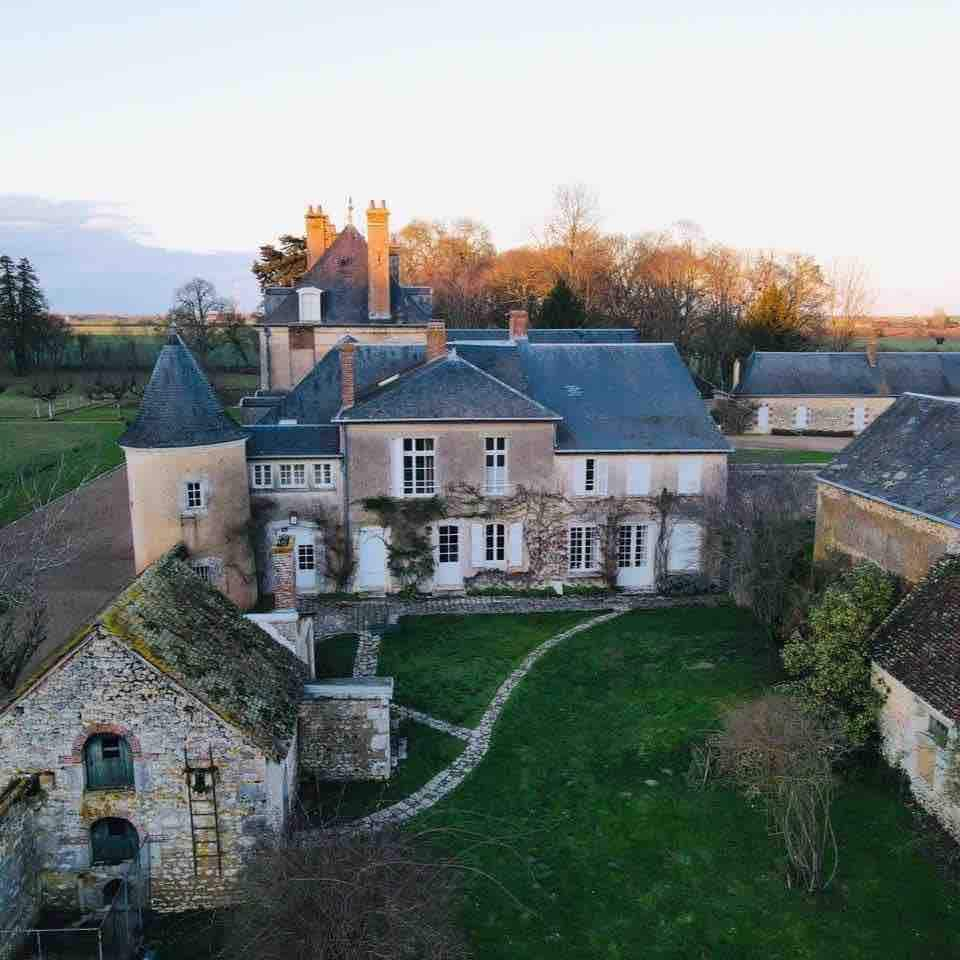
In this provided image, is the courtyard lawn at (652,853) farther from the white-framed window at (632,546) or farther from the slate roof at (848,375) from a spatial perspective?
the slate roof at (848,375)

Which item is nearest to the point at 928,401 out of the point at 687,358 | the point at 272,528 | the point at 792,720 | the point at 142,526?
the point at 792,720

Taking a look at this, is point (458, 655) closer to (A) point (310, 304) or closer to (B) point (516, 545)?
(B) point (516, 545)

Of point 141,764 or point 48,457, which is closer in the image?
point 141,764

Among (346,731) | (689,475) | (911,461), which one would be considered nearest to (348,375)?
(689,475)

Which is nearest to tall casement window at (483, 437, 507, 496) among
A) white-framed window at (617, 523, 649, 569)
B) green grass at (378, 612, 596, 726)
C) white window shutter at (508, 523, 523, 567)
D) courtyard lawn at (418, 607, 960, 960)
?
white window shutter at (508, 523, 523, 567)

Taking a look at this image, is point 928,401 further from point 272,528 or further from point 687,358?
point 687,358

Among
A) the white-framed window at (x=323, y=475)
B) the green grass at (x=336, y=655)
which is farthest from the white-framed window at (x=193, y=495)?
the green grass at (x=336, y=655)

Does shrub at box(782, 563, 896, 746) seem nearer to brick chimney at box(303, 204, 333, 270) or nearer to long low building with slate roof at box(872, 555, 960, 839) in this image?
long low building with slate roof at box(872, 555, 960, 839)
